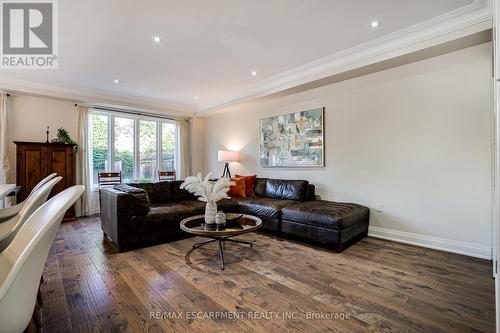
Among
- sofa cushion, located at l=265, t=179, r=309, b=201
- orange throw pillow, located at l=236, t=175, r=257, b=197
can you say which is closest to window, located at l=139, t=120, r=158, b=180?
orange throw pillow, located at l=236, t=175, r=257, b=197

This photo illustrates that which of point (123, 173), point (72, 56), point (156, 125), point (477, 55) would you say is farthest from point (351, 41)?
point (123, 173)

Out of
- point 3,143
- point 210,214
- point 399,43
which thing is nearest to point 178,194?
point 210,214

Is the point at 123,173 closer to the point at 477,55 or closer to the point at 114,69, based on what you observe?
the point at 114,69

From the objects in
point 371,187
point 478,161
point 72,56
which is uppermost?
point 72,56

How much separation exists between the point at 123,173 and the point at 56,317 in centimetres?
442

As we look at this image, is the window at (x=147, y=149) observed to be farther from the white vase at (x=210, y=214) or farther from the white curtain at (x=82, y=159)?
the white vase at (x=210, y=214)

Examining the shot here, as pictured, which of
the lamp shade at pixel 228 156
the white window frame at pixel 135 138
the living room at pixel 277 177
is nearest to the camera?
the living room at pixel 277 177

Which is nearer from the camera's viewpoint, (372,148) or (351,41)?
(351,41)

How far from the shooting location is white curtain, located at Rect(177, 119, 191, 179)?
6.57 m

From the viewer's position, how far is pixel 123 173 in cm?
568

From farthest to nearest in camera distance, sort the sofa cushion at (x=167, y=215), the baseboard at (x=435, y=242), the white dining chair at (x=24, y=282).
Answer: the sofa cushion at (x=167, y=215) < the baseboard at (x=435, y=242) < the white dining chair at (x=24, y=282)

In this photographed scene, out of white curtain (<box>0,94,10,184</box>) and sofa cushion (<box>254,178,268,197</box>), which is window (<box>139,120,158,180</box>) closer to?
white curtain (<box>0,94,10,184</box>)

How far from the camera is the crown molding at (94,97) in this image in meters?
4.18

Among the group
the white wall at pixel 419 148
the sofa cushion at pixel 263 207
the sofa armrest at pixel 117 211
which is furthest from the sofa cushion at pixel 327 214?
the sofa armrest at pixel 117 211
